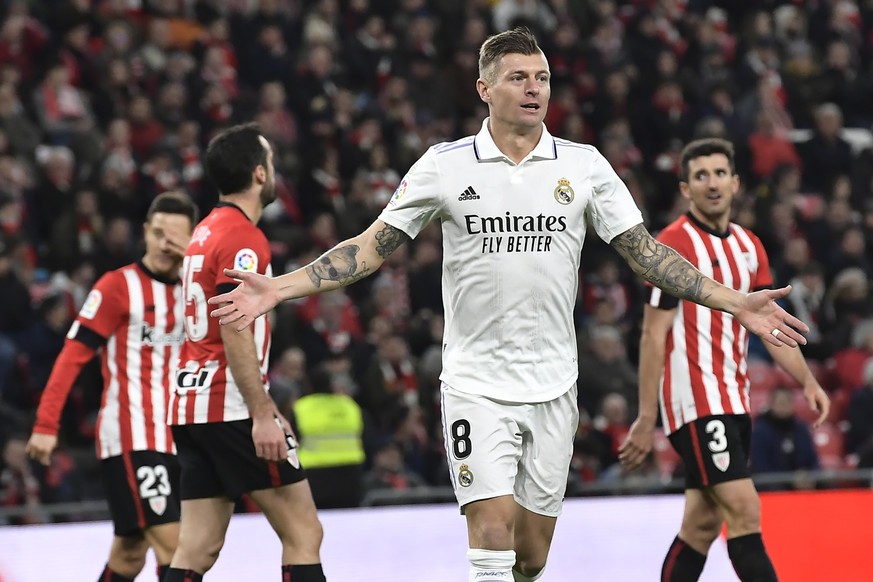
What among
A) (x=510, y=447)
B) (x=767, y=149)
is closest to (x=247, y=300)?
(x=510, y=447)

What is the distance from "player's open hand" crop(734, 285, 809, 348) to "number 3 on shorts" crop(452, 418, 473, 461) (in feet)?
3.58

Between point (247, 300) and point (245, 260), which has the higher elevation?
point (245, 260)

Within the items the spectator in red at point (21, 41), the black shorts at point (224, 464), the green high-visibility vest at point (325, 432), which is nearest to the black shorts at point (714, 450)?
the black shorts at point (224, 464)

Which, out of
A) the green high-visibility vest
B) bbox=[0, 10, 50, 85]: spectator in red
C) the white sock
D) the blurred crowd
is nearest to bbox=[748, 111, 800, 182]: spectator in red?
the blurred crowd

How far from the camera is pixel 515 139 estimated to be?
555cm

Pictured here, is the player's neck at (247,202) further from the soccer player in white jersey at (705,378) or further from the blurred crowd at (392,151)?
the blurred crowd at (392,151)

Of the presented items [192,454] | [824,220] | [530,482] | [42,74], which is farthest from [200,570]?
[824,220]

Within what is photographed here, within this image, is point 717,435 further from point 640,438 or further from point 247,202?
point 247,202

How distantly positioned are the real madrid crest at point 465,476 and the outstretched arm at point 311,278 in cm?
81

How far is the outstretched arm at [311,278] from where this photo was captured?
5000 millimetres

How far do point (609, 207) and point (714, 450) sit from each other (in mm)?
1709

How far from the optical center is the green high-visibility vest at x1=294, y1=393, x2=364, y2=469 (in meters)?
10.7

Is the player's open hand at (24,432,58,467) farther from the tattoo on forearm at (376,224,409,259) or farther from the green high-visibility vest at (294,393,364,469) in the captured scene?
the green high-visibility vest at (294,393,364,469)

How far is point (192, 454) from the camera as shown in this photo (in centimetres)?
629
